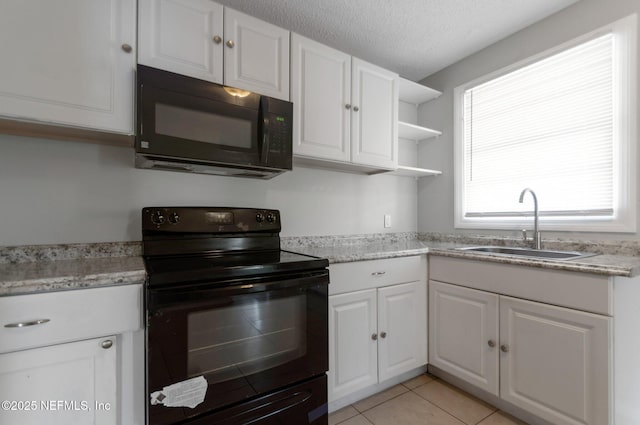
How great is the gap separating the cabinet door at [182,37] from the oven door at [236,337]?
3.38 feet

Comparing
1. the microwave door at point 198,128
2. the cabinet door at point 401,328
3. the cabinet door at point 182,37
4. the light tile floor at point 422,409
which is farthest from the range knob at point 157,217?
the light tile floor at point 422,409

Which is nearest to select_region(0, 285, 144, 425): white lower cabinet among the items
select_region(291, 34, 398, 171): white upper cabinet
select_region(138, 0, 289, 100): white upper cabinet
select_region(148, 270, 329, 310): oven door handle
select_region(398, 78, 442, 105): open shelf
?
select_region(148, 270, 329, 310): oven door handle

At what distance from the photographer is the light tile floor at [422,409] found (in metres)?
1.62

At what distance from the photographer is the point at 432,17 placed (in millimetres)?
1884

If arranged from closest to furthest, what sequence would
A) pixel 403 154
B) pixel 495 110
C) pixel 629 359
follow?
pixel 629 359
pixel 495 110
pixel 403 154

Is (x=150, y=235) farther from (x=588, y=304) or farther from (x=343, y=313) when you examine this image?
(x=588, y=304)

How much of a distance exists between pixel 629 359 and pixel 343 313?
1.27 metres

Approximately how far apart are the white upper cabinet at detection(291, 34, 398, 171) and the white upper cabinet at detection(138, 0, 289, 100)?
129mm

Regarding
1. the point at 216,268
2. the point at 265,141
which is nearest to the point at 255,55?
the point at 265,141

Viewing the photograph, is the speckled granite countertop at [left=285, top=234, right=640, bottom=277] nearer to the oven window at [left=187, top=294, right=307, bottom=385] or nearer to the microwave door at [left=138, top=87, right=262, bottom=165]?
the oven window at [left=187, top=294, right=307, bottom=385]

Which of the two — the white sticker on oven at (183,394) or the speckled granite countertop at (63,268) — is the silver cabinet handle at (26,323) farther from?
the white sticker on oven at (183,394)

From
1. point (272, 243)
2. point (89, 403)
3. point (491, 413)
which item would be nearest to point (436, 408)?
point (491, 413)

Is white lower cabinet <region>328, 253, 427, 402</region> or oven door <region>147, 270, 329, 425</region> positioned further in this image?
white lower cabinet <region>328, 253, 427, 402</region>

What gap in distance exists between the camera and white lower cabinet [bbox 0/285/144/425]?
0.91 meters
